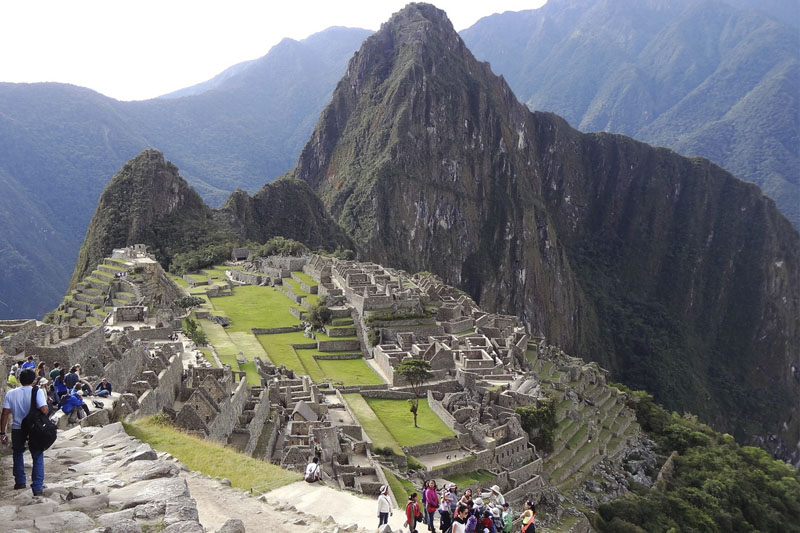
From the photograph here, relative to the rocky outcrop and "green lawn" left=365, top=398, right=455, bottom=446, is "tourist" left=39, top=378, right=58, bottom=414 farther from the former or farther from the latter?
"green lawn" left=365, top=398, right=455, bottom=446

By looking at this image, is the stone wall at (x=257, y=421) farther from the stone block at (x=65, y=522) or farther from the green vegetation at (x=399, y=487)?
the stone block at (x=65, y=522)

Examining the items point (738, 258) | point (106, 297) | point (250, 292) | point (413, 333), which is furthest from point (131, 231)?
point (738, 258)

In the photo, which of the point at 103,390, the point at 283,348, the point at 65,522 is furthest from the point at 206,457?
the point at 283,348

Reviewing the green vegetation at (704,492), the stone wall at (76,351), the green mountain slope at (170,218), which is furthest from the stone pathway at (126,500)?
the green mountain slope at (170,218)

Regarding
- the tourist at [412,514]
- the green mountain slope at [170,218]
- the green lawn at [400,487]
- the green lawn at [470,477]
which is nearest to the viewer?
the tourist at [412,514]

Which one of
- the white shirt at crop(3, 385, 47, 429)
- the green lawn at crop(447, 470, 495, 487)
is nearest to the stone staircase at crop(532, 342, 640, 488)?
the green lawn at crop(447, 470, 495, 487)

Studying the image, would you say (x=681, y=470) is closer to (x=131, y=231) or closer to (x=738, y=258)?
(x=131, y=231)

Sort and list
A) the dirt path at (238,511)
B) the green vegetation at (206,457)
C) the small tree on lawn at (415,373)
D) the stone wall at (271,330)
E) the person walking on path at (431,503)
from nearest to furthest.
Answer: the dirt path at (238,511) < the person walking on path at (431,503) < the green vegetation at (206,457) < the small tree on lawn at (415,373) < the stone wall at (271,330)
